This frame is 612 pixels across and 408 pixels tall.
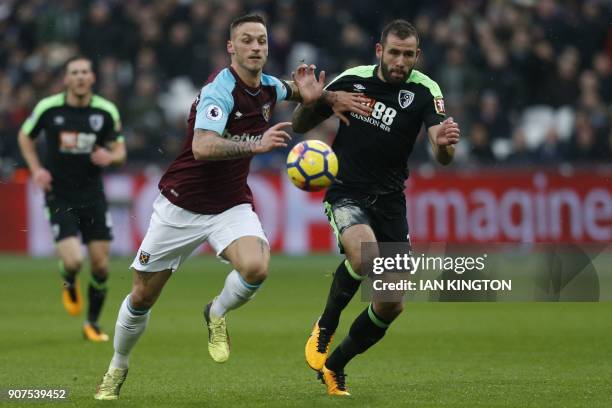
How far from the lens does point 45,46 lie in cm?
2091

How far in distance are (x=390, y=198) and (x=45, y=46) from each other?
13893mm

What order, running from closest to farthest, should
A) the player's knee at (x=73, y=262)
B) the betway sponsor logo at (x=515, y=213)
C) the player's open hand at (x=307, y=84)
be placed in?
the player's open hand at (x=307, y=84), the player's knee at (x=73, y=262), the betway sponsor logo at (x=515, y=213)

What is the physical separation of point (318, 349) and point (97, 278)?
159 inches

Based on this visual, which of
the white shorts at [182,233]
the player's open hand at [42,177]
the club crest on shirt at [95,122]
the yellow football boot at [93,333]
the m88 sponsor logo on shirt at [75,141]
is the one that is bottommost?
the yellow football boot at [93,333]

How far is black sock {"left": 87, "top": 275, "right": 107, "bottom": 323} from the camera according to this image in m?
11.5

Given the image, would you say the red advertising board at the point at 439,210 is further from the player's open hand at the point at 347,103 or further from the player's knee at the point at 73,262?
the player's open hand at the point at 347,103

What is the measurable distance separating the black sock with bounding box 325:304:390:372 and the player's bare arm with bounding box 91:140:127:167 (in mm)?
4324

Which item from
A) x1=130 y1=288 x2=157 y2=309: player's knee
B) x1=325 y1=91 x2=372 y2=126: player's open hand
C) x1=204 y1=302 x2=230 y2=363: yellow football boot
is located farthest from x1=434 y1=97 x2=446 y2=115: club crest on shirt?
x1=130 y1=288 x2=157 y2=309: player's knee

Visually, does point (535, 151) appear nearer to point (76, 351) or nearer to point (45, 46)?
point (45, 46)

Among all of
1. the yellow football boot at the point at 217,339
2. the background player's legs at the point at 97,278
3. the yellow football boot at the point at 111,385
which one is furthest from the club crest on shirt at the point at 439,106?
the background player's legs at the point at 97,278

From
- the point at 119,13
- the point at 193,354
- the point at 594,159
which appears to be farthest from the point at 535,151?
the point at 193,354

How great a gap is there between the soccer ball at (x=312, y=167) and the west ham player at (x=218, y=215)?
0.41m

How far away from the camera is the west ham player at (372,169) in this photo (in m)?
8.15

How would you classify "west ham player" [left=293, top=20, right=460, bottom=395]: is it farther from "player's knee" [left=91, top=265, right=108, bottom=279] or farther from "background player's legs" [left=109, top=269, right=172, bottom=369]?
"player's knee" [left=91, top=265, right=108, bottom=279]
